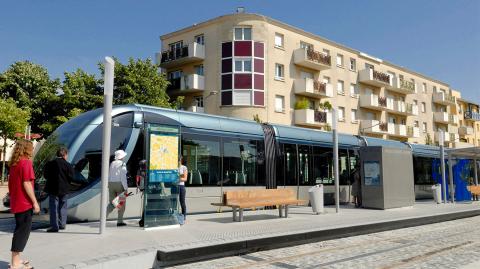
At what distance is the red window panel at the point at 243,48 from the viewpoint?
32.9 m

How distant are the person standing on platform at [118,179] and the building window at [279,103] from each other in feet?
83.5

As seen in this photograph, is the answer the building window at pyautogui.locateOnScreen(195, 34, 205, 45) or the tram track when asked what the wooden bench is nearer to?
the tram track

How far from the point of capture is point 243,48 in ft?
108

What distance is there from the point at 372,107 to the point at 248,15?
57.5ft

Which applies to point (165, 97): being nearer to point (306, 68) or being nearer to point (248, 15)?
point (248, 15)

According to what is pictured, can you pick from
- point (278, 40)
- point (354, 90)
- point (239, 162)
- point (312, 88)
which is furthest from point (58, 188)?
point (354, 90)

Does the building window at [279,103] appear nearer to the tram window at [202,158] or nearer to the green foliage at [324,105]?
the green foliage at [324,105]

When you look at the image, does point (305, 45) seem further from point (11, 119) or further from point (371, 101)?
point (11, 119)

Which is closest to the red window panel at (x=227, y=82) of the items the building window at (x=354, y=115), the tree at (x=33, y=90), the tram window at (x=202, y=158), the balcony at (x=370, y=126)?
the tree at (x=33, y=90)

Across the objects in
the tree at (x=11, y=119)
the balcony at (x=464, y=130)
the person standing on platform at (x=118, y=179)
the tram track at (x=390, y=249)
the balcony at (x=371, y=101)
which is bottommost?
the tram track at (x=390, y=249)

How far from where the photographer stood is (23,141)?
6062mm

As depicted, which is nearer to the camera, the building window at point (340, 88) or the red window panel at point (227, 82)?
the red window panel at point (227, 82)

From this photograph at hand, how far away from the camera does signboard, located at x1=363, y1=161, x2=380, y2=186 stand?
50.3 ft

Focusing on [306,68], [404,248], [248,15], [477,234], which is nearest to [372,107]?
[306,68]
